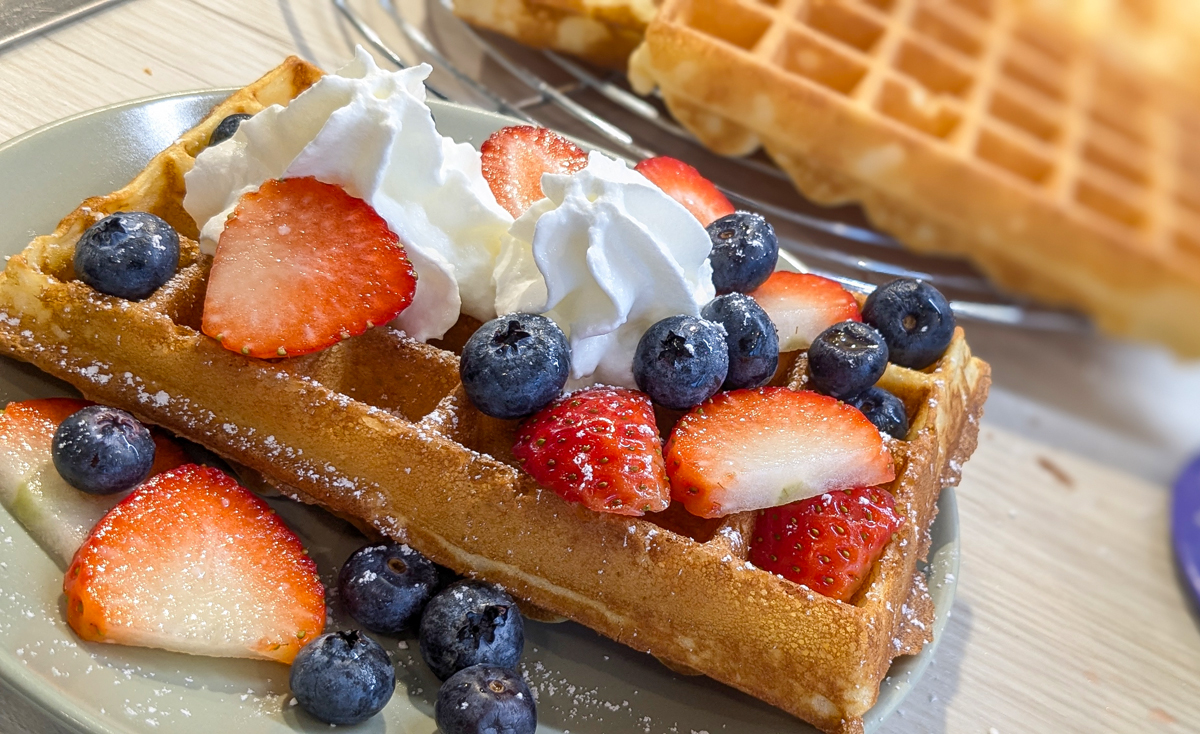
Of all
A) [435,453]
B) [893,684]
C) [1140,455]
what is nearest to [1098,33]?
[1140,455]

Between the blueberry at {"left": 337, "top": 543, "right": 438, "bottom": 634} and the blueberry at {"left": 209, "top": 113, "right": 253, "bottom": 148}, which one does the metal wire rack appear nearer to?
the blueberry at {"left": 209, "top": 113, "right": 253, "bottom": 148}

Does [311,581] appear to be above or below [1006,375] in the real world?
above

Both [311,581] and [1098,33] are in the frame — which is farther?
[1098,33]

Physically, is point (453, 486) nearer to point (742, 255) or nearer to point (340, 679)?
point (340, 679)

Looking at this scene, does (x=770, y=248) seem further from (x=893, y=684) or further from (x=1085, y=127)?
(x=1085, y=127)

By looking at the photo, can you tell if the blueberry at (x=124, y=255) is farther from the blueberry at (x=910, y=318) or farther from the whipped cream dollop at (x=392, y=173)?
the blueberry at (x=910, y=318)

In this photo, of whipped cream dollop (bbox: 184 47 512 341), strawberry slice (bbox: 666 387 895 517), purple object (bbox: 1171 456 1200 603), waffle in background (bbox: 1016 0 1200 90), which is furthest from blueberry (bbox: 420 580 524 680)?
waffle in background (bbox: 1016 0 1200 90)

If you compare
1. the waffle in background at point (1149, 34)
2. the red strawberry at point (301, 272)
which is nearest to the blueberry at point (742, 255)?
the red strawberry at point (301, 272)
